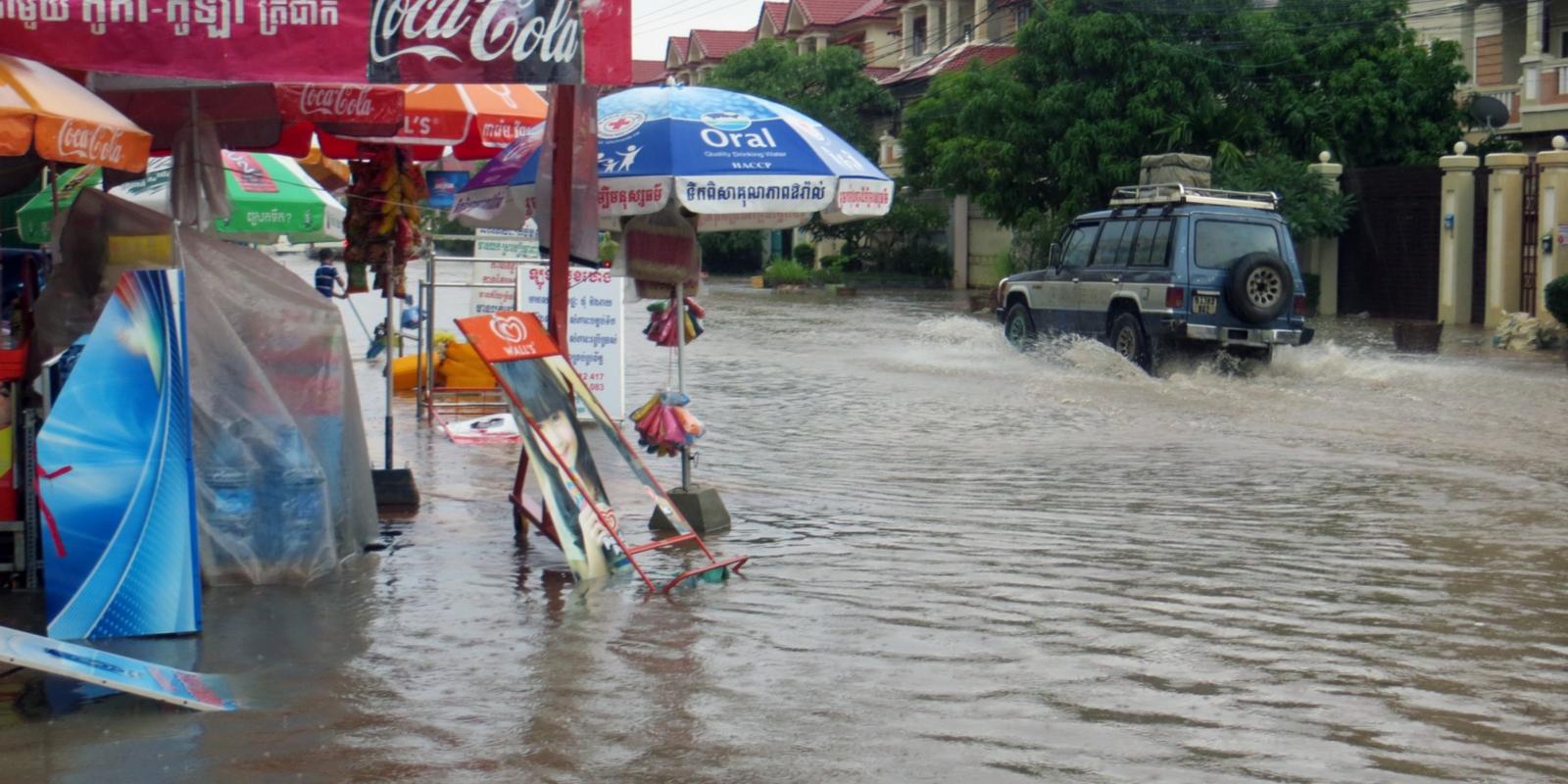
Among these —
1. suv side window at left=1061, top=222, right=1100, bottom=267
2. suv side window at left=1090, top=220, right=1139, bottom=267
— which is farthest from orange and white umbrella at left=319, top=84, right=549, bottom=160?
suv side window at left=1061, top=222, right=1100, bottom=267

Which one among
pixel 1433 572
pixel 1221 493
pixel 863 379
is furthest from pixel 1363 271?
pixel 1433 572

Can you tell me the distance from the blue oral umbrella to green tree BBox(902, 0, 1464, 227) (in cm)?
2410

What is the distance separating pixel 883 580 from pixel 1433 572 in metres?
2.66

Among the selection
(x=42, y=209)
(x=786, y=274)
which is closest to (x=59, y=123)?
(x=42, y=209)

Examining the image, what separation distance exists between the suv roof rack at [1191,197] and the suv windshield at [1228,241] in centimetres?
30

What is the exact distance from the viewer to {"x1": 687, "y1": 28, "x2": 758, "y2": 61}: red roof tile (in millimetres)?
76312

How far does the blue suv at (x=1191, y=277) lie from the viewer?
1784cm

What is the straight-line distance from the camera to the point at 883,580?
7.68 meters

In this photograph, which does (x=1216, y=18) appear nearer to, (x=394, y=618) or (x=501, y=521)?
(x=501, y=521)

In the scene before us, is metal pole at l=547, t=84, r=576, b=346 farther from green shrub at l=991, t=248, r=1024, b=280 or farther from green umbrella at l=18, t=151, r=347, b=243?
green shrub at l=991, t=248, r=1024, b=280

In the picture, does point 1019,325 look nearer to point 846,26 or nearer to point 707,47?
point 846,26

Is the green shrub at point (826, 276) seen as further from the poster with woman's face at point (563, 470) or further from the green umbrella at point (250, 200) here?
the poster with woman's face at point (563, 470)

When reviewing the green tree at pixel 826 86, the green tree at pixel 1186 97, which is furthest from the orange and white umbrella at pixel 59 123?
the green tree at pixel 826 86

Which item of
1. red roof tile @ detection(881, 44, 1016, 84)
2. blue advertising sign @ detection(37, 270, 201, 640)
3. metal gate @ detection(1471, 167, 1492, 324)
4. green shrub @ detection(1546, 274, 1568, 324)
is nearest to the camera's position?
blue advertising sign @ detection(37, 270, 201, 640)
